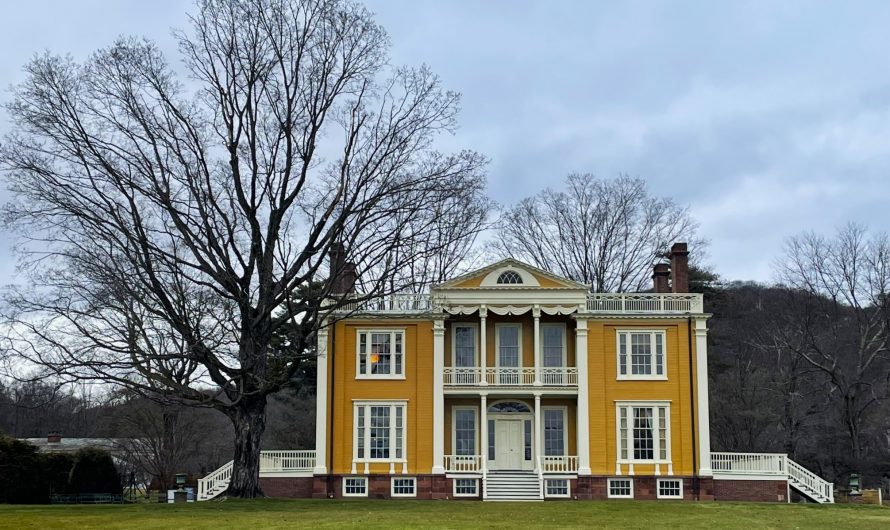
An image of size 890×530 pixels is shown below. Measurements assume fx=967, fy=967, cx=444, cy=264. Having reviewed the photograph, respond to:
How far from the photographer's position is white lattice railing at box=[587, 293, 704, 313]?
35344 millimetres

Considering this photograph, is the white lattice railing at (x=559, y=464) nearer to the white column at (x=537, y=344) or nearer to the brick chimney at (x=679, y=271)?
the white column at (x=537, y=344)

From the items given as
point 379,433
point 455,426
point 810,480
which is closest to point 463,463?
point 455,426

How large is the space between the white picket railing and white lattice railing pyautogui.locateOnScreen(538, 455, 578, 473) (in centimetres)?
832

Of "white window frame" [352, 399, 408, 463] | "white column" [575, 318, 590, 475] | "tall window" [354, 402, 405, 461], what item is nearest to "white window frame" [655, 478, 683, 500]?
"white column" [575, 318, 590, 475]

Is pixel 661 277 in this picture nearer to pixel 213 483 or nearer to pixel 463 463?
pixel 463 463

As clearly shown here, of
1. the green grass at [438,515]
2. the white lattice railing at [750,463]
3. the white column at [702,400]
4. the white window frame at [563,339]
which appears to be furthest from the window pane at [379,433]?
the white lattice railing at [750,463]

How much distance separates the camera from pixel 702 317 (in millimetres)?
35156

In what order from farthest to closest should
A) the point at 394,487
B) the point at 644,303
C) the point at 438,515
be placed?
the point at 644,303, the point at 394,487, the point at 438,515

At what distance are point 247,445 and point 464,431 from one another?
361 inches

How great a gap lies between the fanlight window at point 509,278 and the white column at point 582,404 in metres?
2.68

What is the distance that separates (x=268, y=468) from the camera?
113ft

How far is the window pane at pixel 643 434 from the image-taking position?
1371 inches

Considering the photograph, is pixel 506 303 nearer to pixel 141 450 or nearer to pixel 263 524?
pixel 263 524

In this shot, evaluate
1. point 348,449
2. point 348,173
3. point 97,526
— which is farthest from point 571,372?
point 97,526
